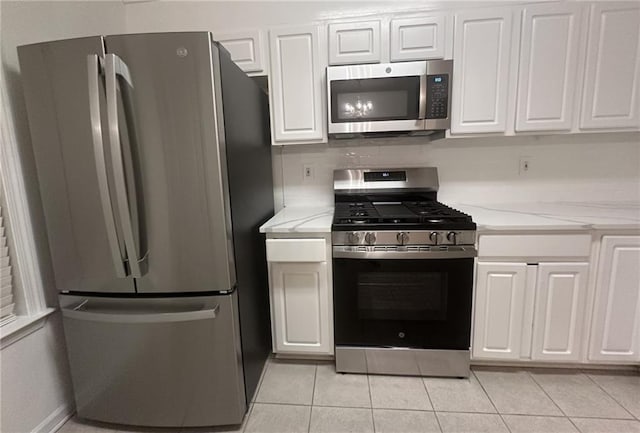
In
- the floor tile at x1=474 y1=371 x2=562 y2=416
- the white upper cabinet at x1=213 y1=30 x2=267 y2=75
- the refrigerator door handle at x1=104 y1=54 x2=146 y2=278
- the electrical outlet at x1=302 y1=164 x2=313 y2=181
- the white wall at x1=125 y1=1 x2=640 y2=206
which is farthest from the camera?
the electrical outlet at x1=302 y1=164 x2=313 y2=181

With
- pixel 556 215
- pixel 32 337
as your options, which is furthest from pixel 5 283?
pixel 556 215

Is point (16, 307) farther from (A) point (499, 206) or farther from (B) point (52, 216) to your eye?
(A) point (499, 206)

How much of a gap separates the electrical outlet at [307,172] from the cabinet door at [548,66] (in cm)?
131

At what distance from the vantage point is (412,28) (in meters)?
1.72

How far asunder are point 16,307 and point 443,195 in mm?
2428

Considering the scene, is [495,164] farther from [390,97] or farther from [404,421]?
[404,421]

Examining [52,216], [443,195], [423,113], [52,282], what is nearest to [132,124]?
[52,216]

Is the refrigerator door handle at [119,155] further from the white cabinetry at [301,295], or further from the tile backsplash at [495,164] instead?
the tile backsplash at [495,164]

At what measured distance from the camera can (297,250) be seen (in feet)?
5.31

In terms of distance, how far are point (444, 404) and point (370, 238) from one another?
0.91 meters

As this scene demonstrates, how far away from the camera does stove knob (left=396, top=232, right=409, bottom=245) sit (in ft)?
5.04

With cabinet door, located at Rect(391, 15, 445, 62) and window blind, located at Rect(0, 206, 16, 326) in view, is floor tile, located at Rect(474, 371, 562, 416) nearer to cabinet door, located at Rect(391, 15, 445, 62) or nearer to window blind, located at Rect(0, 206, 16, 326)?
cabinet door, located at Rect(391, 15, 445, 62)

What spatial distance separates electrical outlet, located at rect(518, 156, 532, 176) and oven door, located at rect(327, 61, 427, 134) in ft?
2.85

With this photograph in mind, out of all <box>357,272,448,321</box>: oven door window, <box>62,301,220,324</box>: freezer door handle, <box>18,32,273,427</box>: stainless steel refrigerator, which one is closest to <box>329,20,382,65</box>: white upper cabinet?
<box>18,32,273,427</box>: stainless steel refrigerator
